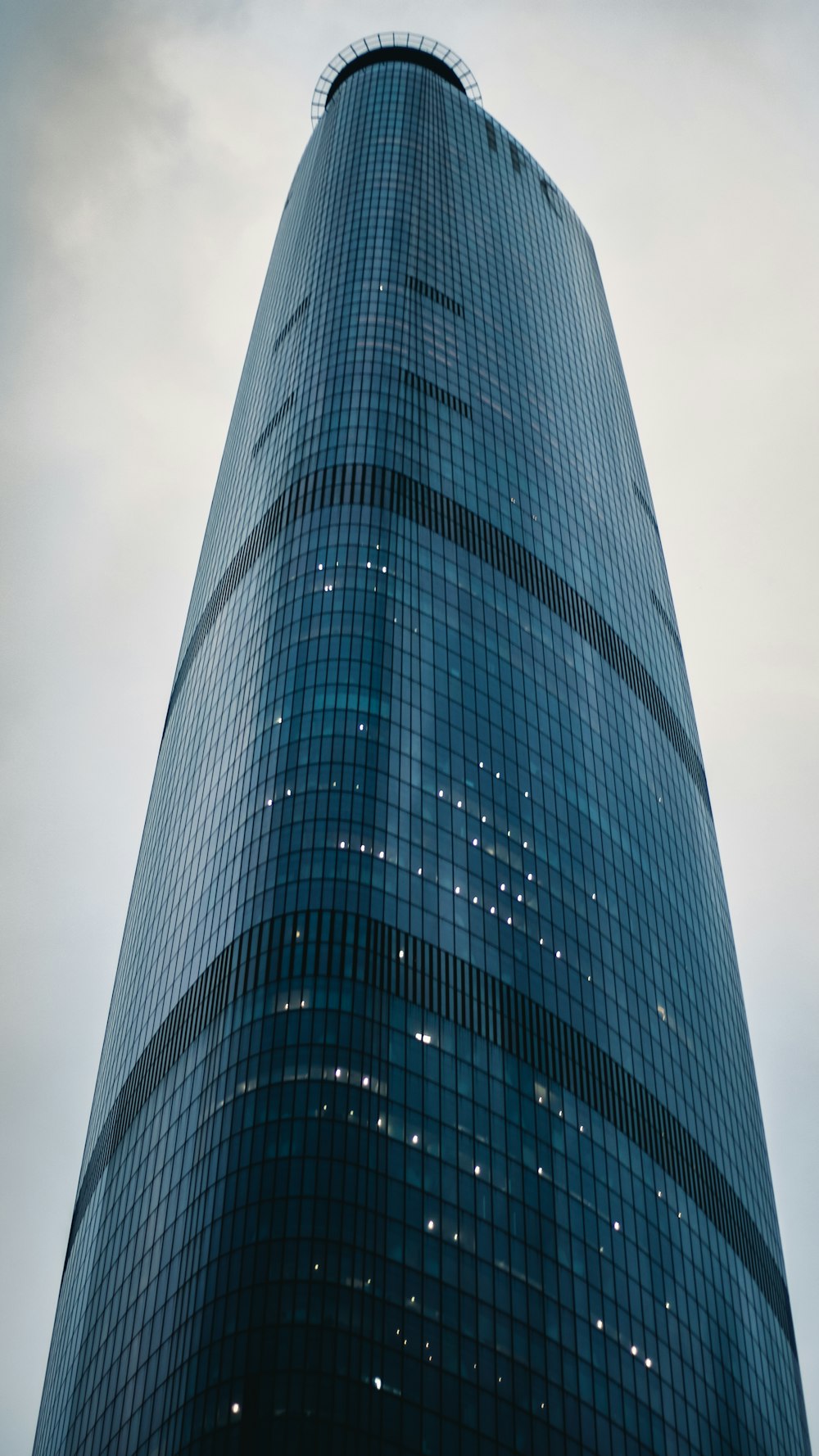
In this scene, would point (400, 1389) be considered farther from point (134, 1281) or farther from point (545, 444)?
point (545, 444)

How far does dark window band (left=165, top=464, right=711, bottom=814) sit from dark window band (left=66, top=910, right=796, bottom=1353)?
3377 centimetres

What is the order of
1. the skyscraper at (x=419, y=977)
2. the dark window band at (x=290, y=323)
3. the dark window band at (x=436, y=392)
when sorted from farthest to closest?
the dark window band at (x=290, y=323) → the dark window band at (x=436, y=392) → the skyscraper at (x=419, y=977)

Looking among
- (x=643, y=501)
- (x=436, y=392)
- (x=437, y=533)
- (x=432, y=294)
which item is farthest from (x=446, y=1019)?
(x=643, y=501)

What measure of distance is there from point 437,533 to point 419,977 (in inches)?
1402

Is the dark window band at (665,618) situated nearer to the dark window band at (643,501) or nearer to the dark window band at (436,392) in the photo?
the dark window band at (643,501)

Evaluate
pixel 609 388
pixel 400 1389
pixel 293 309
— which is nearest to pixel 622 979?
pixel 400 1389

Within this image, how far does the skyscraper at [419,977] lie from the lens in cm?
6881

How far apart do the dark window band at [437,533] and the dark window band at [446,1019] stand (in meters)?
33.8

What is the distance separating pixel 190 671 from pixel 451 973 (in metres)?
41.1

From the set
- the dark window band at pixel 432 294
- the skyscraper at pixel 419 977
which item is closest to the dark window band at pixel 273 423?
the skyscraper at pixel 419 977

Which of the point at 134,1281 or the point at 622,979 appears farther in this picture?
the point at 622,979

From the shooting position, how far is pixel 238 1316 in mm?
66250

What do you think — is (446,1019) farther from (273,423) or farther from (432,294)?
(432,294)

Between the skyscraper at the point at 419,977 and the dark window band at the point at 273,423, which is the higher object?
the dark window band at the point at 273,423
